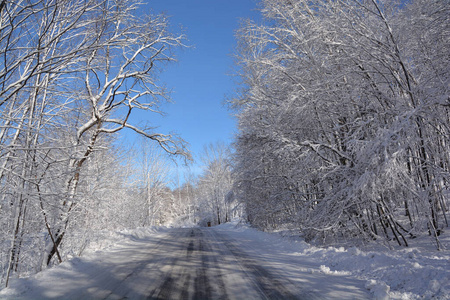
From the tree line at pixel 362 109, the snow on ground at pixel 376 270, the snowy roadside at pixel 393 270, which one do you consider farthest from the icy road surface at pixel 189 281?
the tree line at pixel 362 109

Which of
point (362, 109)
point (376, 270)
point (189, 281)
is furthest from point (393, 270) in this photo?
point (362, 109)

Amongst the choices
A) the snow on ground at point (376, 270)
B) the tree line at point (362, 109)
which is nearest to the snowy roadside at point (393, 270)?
the snow on ground at point (376, 270)

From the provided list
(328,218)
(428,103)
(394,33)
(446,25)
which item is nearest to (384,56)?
(394,33)

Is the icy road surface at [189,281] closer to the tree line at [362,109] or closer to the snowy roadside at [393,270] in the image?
the snowy roadside at [393,270]

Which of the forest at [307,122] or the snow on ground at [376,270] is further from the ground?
the forest at [307,122]

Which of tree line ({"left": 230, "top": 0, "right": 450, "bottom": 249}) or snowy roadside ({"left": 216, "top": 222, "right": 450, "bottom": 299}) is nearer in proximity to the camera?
snowy roadside ({"left": 216, "top": 222, "right": 450, "bottom": 299})

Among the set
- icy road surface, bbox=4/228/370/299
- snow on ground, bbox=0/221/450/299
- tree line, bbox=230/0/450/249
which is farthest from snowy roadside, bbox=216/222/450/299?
tree line, bbox=230/0/450/249

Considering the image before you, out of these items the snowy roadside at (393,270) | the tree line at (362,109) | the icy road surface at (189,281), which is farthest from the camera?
the tree line at (362,109)

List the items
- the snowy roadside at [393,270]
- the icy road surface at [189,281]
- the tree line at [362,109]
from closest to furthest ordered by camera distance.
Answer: the snowy roadside at [393,270], the icy road surface at [189,281], the tree line at [362,109]

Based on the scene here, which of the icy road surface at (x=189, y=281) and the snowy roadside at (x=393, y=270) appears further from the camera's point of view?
the icy road surface at (x=189, y=281)

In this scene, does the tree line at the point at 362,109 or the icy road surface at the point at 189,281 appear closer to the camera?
the icy road surface at the point at 189,281

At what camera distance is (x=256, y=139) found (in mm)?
12125

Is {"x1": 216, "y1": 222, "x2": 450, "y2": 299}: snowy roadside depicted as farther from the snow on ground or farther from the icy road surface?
the icy road surface

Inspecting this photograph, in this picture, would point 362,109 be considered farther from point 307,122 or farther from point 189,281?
point 189,281
